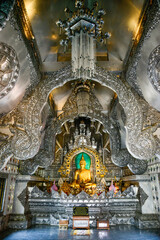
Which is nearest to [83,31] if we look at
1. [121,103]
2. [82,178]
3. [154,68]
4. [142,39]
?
[142,39]

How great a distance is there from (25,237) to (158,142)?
4.11m

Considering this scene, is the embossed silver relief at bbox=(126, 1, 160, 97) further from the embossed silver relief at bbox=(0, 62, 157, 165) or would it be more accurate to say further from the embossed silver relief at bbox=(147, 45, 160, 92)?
the embossed silver relief at bbox=(147, 45, 160, 92)

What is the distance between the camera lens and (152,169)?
5.57 metres

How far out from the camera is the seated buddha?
7.96m

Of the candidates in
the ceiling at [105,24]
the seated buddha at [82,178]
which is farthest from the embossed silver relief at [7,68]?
the seated buddha at [82,178]

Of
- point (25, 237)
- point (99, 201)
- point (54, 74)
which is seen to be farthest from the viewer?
point (99, 201)

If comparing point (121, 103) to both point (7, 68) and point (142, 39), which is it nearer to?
point (142, 39)

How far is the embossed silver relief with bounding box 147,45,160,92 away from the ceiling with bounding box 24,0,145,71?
1.09m

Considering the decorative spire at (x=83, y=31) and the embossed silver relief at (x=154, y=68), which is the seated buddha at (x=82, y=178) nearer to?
the embossed silver relief at (x=154, y=68)

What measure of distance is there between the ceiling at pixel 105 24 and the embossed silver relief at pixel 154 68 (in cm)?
109

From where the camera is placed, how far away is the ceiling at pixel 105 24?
3.95m

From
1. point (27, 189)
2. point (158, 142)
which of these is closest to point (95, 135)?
point (27, 189)

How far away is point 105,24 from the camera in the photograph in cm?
465

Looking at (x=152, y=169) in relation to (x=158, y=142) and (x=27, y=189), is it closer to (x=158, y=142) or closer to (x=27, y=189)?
(x=158, y=142)
